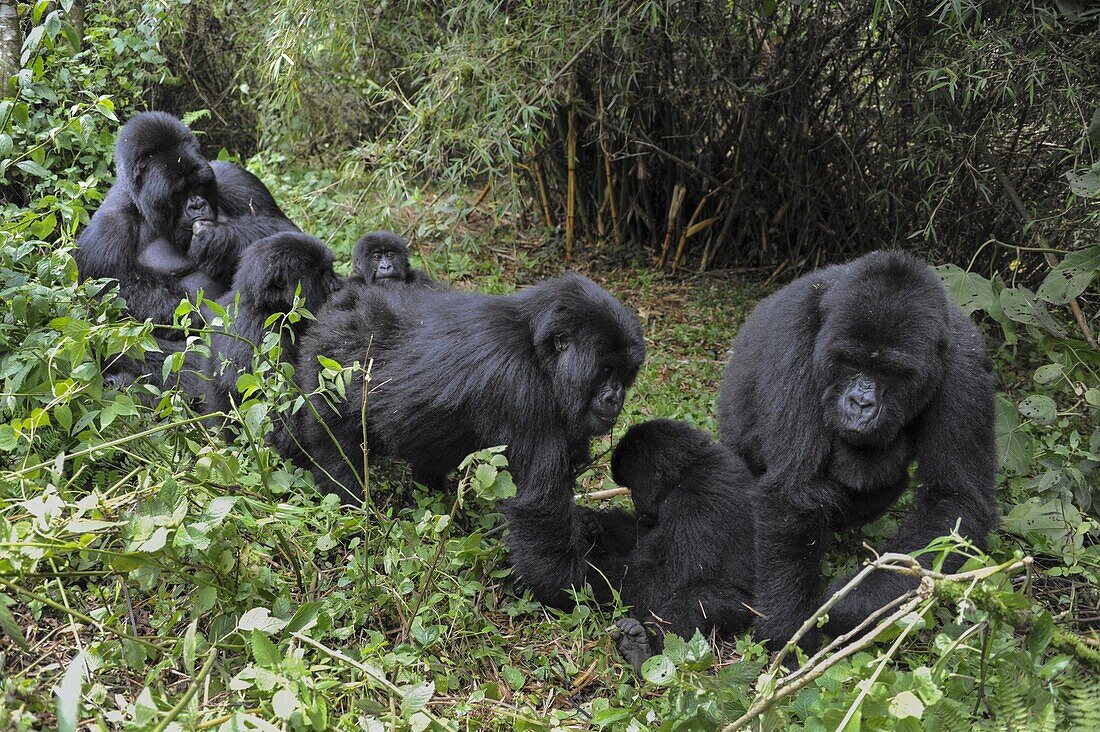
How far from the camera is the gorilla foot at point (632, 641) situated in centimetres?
425

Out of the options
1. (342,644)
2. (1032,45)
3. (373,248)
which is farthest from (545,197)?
(342,644)

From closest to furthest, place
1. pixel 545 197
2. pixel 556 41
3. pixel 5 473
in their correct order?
1. pixel 5 473
2. pixel 556 41
3. pixel 545 197

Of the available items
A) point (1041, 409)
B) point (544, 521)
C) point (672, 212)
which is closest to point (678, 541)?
point (544, 521)

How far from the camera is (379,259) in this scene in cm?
611

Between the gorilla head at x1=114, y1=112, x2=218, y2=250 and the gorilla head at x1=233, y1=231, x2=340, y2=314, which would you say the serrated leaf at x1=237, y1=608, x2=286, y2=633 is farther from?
the gorilla head at x1=114, y1=112, x2=218, y2=250

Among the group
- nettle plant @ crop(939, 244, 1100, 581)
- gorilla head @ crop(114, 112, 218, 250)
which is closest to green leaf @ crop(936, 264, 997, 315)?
nettle plant @ crop(939, 244, 1100, 581)

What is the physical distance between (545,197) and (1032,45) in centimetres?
466

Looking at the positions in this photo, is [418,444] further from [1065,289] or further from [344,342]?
[1065,289]

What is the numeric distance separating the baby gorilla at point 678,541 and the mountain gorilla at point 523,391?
31 cm

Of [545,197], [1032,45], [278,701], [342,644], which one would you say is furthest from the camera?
[545,197]

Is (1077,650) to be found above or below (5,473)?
below

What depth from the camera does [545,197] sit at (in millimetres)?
9219

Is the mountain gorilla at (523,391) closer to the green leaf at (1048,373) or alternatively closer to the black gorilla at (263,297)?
the black gorilla at (263,297)

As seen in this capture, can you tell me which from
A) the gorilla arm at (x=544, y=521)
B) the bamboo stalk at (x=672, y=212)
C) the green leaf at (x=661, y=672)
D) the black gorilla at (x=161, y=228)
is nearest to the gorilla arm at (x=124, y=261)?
the black gorilla at (x=161, y=228)
